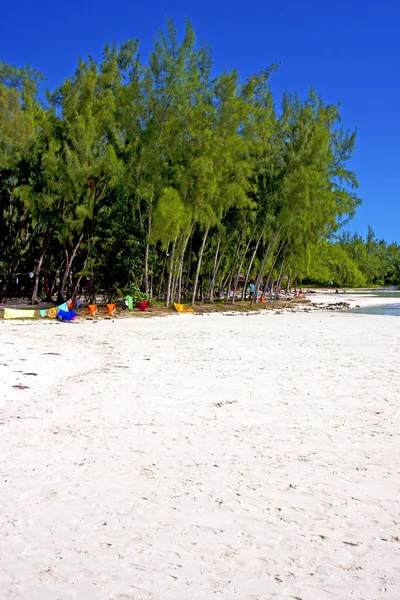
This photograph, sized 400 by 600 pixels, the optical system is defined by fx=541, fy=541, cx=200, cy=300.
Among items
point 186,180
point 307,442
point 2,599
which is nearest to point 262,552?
point 2,599

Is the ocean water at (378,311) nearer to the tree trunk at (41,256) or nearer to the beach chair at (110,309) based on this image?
the beach chair at (110,309)

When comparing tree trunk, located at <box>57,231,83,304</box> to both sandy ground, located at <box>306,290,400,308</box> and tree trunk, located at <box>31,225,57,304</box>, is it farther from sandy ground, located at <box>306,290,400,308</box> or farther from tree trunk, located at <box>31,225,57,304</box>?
sandy ground, located at <box>306,290,400,308</box>

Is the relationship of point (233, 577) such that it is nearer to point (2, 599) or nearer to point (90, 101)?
point (2, 599)

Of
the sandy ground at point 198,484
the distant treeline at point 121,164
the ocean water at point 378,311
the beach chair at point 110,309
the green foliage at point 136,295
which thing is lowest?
the sandy ground at point 198,484

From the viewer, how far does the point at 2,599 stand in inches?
111

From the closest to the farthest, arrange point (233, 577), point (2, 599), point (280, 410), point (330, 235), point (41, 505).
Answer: point (2, 599)
point (233, 577)
point (41, 505)
point (280, 410)
point (330, 235)

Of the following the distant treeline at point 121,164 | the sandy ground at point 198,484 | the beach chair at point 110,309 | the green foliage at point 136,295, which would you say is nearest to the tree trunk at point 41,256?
the distant treeline at point 121,164

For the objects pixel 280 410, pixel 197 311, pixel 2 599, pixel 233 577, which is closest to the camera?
pixel 2 599

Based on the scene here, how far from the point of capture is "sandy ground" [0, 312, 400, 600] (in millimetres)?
3039

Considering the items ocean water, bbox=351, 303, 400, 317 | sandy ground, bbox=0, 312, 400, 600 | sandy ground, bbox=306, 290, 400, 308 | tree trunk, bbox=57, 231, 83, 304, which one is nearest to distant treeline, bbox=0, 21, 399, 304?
tree trunk, bbox=57, 231, 83, 304

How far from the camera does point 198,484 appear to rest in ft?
14.2

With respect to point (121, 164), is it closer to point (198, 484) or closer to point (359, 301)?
point (198, 484)

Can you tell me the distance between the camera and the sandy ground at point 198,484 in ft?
9.97

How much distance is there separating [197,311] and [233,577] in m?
22.3
